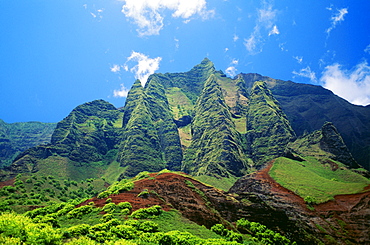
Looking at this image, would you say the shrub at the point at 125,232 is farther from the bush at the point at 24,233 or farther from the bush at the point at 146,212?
the bush at the point at 24,233

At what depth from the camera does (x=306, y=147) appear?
462 feet

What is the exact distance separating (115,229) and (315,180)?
3006 inches

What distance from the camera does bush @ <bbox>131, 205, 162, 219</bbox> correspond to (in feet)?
109

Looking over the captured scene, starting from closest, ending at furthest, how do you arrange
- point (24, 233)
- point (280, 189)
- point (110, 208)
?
point (24, 233) < point (110, 208) < point (280, 189)

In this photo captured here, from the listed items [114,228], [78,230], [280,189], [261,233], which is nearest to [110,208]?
[114,228]

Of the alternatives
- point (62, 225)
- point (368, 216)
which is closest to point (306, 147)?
point (368, 216)

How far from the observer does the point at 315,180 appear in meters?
77.7

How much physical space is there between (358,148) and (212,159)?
11677 cm

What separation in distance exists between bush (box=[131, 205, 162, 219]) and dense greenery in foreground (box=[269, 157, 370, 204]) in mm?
44241

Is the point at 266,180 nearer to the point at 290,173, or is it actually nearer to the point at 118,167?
the point at 290,173

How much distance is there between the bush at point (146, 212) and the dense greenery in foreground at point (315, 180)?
4424 centimetres

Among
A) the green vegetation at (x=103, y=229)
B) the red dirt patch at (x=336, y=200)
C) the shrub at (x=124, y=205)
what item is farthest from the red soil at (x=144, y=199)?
the red dirt patch at (x=336, y=200)

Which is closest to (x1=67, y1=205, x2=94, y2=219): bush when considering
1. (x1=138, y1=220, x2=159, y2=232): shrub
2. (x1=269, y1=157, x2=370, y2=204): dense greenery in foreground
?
(x1=138, y1=220, x2=159, y2=232): shrub

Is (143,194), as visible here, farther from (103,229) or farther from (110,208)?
(103,229)
